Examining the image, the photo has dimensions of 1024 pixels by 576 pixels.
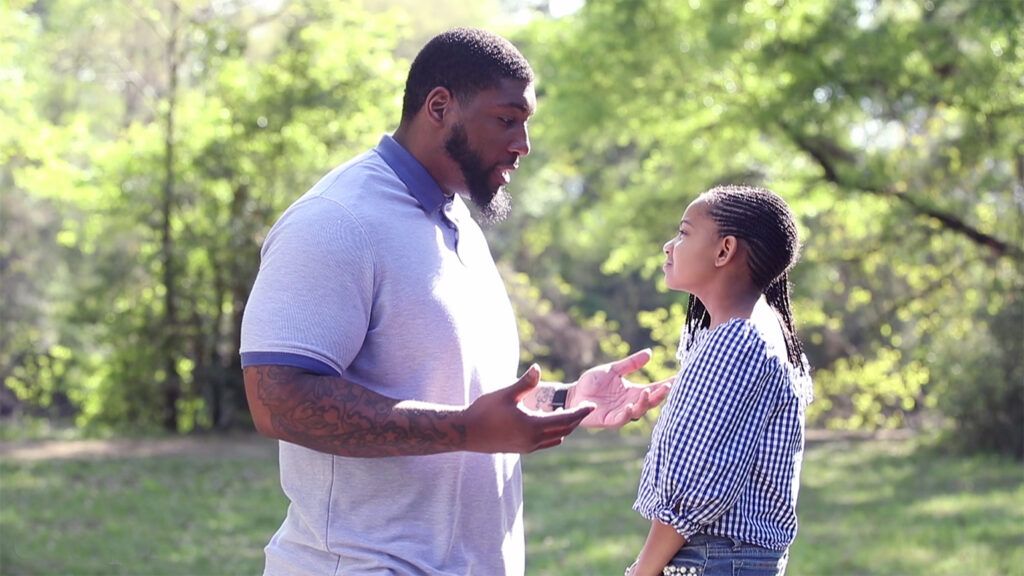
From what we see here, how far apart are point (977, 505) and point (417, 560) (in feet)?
34.4

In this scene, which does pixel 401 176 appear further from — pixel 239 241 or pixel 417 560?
pixel 239 241

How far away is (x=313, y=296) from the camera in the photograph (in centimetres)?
284

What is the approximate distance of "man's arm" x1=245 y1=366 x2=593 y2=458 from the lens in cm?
272

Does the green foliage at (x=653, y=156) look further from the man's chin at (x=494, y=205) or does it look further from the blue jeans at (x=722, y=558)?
the blue jeans at (x=722, y=558)

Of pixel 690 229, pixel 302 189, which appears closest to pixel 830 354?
pixel 302 189

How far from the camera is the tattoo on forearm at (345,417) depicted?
2775 millimetres

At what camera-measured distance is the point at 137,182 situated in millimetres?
17578

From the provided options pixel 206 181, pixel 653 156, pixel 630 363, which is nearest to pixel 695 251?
pixel 630 363

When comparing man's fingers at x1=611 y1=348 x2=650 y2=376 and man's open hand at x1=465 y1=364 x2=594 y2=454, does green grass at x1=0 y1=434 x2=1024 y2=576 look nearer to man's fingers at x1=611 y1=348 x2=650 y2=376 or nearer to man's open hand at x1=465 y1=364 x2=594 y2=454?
man's fingers at x1=611 y1=348 x2=650 y2=376

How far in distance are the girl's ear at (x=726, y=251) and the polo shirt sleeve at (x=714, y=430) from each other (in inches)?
7.5

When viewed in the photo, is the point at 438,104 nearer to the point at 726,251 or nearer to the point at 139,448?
the point at 726,251

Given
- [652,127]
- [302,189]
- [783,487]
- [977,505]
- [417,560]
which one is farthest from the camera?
[652,127]

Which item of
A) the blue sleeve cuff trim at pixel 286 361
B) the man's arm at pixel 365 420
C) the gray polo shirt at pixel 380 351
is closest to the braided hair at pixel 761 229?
the gray polo shirt at pixel 380 351

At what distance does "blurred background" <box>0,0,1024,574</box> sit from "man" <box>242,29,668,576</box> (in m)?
9.07
